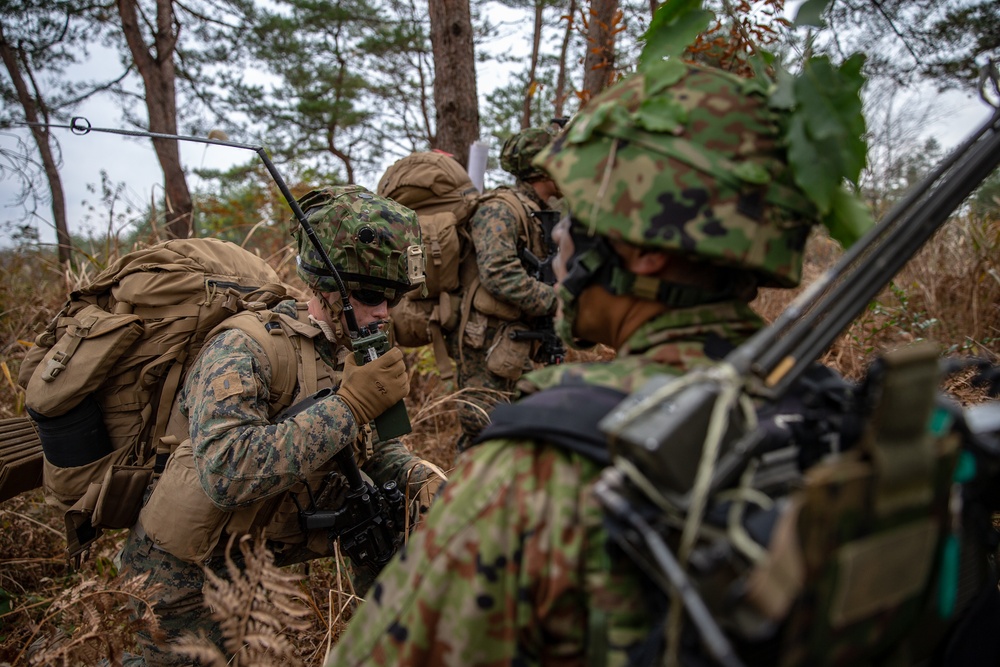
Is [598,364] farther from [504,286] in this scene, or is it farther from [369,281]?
[504,286]

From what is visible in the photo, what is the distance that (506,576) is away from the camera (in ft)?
3.55

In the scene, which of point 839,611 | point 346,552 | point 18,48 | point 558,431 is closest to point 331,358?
point 346,552

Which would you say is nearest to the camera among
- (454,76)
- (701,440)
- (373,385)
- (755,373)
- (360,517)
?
(701,440)

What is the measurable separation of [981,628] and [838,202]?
2.97ft

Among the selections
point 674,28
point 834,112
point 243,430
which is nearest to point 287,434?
point 243,430

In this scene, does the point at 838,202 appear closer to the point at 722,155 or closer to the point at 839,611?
the point at 722,155

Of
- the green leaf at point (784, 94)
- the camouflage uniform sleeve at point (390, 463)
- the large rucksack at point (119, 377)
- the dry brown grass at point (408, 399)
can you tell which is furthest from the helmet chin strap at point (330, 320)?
the green leaf at point (784, 94)

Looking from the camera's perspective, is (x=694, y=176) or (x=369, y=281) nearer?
(x=694, y=176)

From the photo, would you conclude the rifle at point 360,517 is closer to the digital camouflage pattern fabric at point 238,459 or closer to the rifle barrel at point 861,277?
the digital camouflage pattern fabric at point 238,459

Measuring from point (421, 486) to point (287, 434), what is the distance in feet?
2.25

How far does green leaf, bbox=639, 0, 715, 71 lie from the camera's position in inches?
60.2

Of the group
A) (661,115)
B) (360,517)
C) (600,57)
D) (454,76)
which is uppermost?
(454,76)

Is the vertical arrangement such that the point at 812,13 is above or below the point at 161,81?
below

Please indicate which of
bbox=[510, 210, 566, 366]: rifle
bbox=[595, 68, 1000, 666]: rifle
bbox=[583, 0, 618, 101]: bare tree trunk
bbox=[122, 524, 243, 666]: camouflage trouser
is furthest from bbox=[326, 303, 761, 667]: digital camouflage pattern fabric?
bbox=[583, 0, 618, 101]: bare tree trunk
